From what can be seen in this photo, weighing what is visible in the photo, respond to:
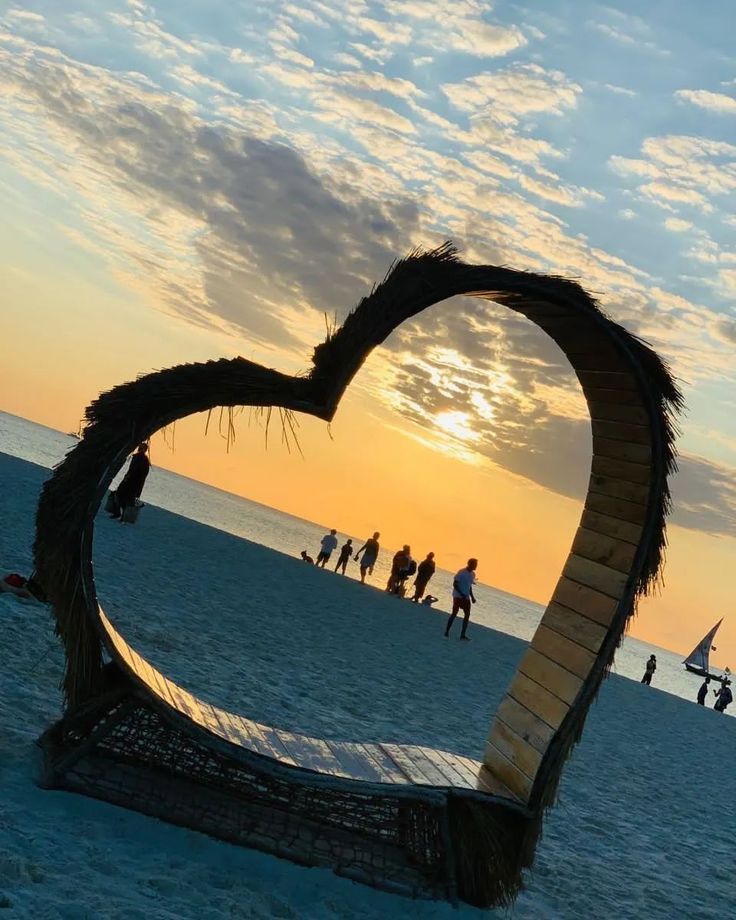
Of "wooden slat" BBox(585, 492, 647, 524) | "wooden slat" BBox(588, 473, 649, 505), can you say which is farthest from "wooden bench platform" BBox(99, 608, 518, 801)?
"wooden slat" BBox(588, 473, 649, 505)

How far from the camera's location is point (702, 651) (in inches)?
2921

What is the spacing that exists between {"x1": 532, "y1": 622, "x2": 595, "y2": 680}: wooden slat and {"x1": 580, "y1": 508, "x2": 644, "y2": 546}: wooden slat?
65 centimetres

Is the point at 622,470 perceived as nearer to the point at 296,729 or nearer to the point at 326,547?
the point at 296,729

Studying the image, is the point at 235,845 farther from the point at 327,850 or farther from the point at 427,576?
the point at 427,576

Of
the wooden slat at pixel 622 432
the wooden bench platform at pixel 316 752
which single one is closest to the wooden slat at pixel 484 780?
the wooden bench platform at pixel 316 752

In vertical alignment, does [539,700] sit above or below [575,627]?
below

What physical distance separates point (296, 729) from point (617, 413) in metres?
3.77

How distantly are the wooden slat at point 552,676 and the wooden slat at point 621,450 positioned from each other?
123cm

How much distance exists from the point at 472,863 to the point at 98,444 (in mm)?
2950

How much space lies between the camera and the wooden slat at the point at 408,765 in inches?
180

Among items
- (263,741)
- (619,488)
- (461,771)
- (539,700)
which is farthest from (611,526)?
(263,741)

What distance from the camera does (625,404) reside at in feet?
15.7

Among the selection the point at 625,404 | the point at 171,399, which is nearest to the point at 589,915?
the point at 625,404

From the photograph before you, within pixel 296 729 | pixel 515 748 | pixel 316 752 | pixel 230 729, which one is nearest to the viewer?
pixel 230 729
